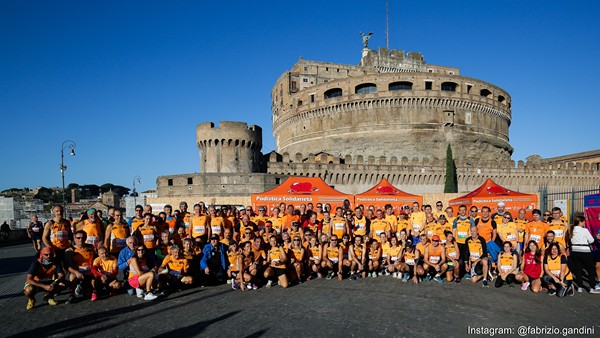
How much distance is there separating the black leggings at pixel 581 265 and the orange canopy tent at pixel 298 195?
961 cm

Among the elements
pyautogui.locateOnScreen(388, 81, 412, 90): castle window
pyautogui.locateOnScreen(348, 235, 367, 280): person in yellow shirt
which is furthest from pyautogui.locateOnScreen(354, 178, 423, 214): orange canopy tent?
pyautogui.locateOnScreen(388, 81, 412, 90): castle window

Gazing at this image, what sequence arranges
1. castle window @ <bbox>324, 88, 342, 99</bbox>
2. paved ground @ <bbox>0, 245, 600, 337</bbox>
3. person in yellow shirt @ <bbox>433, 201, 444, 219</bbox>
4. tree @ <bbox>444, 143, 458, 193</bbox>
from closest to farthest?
1. paved ground @ <bbox>0, 245, 600, 337</bbox>
2. person in yellow shirt @ <bbox>433, 201, 444, 219</bbox>
3. tree @ <bbox>444, 143, 458, 193</bbox>
4. castle window @ <bbox>324, 88, 342, 99</bbox>

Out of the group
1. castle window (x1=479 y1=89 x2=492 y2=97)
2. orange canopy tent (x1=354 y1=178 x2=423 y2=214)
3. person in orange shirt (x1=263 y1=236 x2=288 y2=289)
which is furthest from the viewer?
castle window (x1=479 y1=89 x2=492 y2=97)

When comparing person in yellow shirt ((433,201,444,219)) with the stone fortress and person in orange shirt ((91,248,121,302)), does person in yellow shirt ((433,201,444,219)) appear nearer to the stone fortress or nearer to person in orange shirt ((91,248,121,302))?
person in orange shirt ((91,248,121,302))

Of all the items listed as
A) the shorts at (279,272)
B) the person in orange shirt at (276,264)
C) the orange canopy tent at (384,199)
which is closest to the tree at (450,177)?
the orange canopy tent at (384,199)

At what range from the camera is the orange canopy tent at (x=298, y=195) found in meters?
16.5

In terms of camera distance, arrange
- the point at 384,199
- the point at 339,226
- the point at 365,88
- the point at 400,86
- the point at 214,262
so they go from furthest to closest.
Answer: the point at 365,88, the point at 400,86, the point at 384,199, the point at 339,226, the point at 214,262

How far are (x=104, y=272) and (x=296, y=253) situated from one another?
4457mm

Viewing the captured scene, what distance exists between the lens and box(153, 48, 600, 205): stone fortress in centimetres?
3772

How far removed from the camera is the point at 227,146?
3184cm

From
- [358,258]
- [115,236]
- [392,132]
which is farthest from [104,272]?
[392,132]

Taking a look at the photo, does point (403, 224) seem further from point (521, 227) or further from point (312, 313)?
point (312, 313)

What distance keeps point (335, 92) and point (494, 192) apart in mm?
40041

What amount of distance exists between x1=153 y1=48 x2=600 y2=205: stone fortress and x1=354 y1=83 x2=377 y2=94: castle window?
0.16 m
